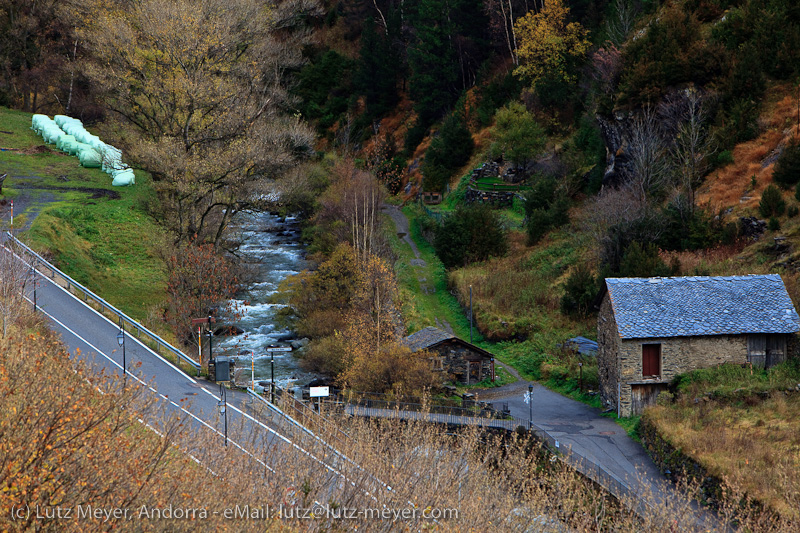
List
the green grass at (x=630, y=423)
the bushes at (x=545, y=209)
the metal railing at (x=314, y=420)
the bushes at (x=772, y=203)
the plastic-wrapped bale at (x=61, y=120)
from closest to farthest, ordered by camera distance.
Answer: the metal railing at (x=314, y=420) → the green grass at (x=630, y=423) → the bushes at (x=772, y=203) → the bushes at (x=545, y=209) → the plastic-wrapped bale at (x=61, y=120)

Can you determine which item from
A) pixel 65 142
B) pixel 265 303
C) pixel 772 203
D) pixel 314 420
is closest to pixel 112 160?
pixel 265 303

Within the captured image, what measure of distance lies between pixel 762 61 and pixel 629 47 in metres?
8.56

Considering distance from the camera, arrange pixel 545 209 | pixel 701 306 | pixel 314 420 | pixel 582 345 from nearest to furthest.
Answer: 1. pixel 314 420
2. pixel 701 306
3. pixel 582 345
4. pixel 545 209

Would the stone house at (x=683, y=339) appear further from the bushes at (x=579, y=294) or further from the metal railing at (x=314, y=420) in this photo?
the metal railing at (x=314, y=420)

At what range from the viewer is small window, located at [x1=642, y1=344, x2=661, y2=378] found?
105 feet

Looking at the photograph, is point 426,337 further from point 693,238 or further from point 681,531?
point 681,531

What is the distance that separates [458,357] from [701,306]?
36.7 feet

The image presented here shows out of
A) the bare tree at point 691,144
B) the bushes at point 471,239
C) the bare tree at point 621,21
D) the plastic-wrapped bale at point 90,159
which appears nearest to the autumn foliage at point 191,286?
the bushes at point 471,239

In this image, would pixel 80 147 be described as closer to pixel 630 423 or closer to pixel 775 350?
pixel 630 423

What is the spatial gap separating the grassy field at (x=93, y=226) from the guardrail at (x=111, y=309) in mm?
2072

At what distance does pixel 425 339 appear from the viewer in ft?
125

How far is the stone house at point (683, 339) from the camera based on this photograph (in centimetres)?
3170

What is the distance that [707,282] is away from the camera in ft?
113

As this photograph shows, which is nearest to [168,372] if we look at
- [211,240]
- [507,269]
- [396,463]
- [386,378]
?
[386,378]
